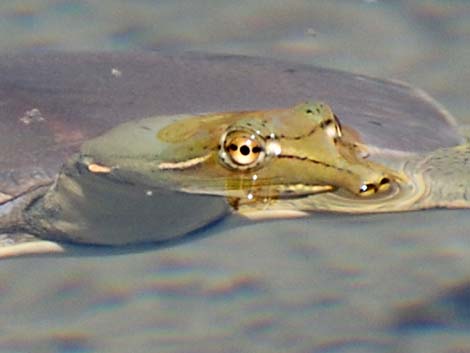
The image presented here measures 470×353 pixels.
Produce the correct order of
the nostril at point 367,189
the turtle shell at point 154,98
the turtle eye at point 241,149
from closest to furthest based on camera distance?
the turtle eye at point 241,149 < the nostril at point 367,189 < the turtle shell at point 154,98

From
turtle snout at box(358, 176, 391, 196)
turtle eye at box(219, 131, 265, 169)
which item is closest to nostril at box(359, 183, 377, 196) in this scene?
turtle snout at box(358, 176, 391, 196)

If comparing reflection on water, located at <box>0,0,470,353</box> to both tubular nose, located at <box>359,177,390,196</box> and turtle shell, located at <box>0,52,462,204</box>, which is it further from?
turtle shell, located at <box>0,52,462,204</box>

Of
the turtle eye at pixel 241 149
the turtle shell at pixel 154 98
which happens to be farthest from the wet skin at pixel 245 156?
the turtle shell at pixel 154 98

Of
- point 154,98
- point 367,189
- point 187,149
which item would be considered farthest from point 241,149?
point 154,98

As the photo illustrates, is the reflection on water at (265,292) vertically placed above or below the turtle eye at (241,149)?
below

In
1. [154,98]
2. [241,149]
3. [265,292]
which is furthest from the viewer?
[154,98]

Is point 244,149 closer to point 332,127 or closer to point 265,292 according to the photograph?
point 332,127

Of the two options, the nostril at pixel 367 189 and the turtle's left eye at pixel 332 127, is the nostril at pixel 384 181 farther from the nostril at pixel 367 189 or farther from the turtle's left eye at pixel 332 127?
the turtle's left eye at pixel 332 127

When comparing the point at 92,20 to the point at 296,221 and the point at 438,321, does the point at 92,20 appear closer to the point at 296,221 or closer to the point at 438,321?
the point at 296,221
